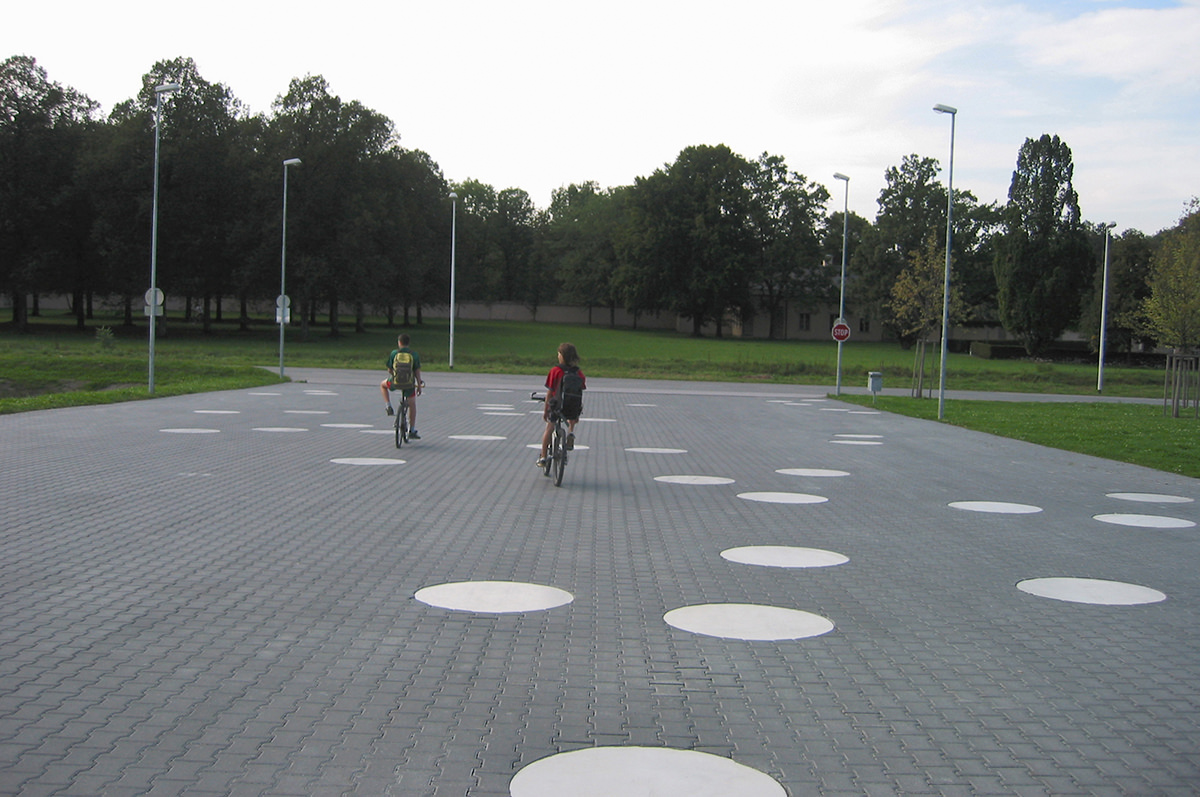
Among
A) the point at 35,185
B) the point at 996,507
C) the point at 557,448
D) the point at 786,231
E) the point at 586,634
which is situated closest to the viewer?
the point at 586,634

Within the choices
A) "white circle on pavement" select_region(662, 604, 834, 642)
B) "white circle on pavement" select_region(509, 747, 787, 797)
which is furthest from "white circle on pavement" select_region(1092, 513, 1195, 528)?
"white circle on pavement" select_region(509, 747, 787, 797)

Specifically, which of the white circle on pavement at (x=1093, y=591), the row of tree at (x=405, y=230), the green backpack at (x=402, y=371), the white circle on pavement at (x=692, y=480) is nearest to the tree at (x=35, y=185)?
the row of tree at (x=405, y=230)

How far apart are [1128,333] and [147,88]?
65741mm

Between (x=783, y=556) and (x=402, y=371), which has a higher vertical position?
(x=402, y=371)

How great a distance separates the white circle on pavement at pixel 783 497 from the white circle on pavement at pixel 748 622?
15.0 feet

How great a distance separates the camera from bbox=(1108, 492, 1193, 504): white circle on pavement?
36.7 feet

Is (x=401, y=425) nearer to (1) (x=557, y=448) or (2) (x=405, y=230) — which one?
(1) (x=557, y=448)

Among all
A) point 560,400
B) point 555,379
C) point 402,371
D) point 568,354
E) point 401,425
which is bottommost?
point 401,425

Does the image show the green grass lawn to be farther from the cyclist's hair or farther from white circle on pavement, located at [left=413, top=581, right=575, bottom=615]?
white circle on pavement, located at [left=413, top=581, right=575, bottom=615]

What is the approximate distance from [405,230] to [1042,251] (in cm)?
4449

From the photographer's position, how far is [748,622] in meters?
5.78

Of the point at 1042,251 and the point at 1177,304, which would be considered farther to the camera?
the point at 1042,251

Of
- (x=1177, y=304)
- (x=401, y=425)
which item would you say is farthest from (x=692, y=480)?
(x=1177, y=304)

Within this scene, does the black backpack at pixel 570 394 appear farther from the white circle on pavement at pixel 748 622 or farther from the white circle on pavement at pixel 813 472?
the white circle on pavement at pixel 748 622
